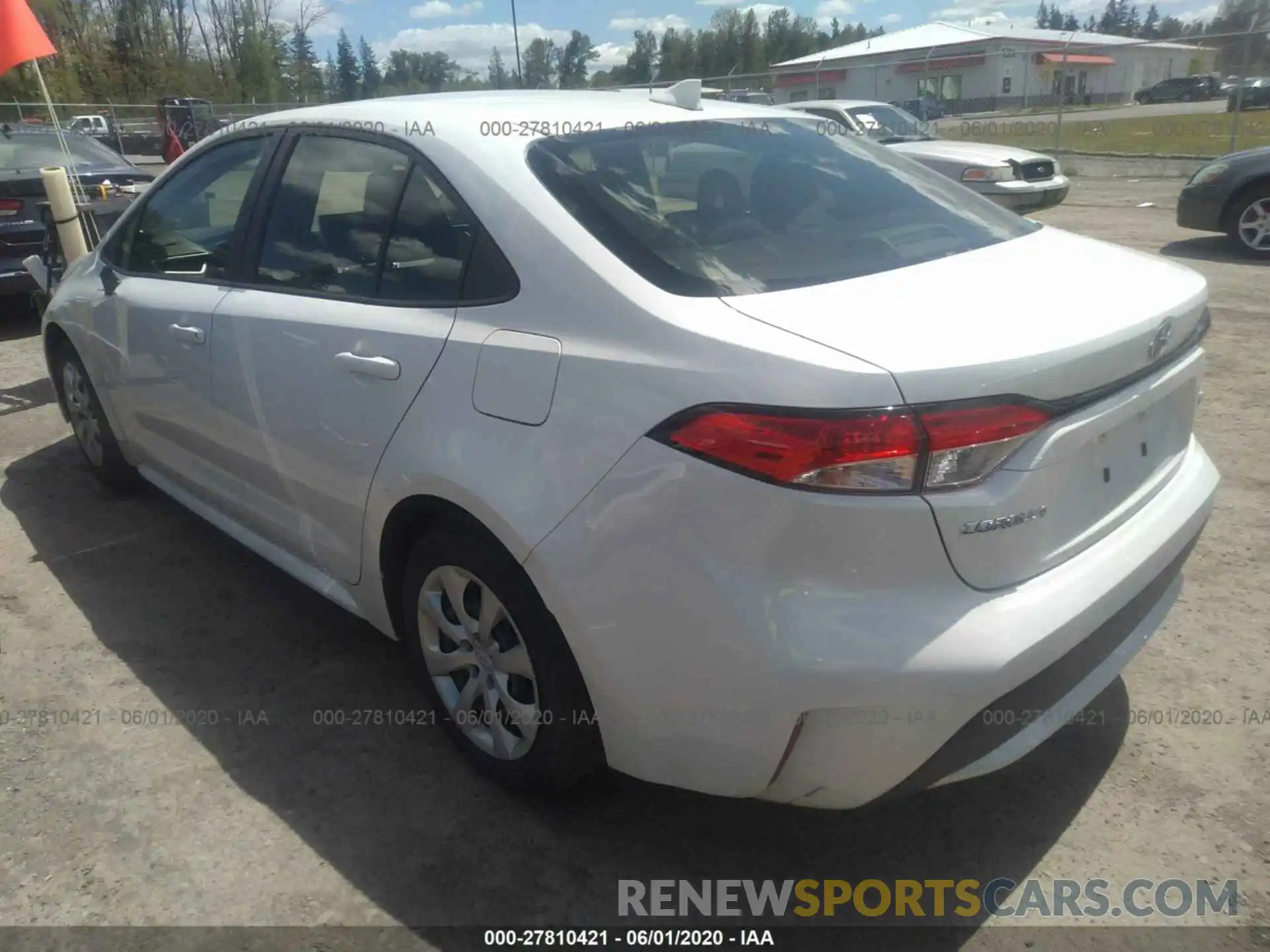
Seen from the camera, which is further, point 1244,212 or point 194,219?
point 1244,212

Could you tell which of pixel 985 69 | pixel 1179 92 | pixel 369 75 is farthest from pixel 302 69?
pixel 1179 92

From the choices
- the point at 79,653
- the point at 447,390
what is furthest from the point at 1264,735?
the point at 79,653

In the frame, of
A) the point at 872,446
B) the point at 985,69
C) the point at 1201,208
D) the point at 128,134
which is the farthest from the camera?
the point at 985,69

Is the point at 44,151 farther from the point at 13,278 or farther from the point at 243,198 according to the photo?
the point at 243,198

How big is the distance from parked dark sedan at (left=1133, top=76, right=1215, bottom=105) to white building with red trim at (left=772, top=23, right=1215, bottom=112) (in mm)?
746

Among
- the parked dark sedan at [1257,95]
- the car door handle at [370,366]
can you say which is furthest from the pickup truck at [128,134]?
the car door handle at [370,366]

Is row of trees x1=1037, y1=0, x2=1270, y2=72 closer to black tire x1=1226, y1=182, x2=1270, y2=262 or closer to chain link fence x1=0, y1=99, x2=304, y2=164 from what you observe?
black tire x1=1226, y1=182, x2=1270, y2=262

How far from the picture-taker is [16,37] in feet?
21.1

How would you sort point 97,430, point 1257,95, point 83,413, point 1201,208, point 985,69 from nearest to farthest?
point 97,430 → point 83,413 → point 1201,208 → point 1257,95 → point 985,69

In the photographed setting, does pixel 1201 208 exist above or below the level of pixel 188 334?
below

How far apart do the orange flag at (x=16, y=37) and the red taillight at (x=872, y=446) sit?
6501 mm

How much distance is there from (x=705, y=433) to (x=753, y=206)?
0.93 m

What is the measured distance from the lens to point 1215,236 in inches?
412

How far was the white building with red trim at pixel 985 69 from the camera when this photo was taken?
26.2 metres
